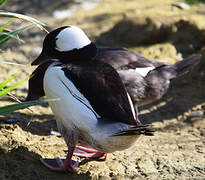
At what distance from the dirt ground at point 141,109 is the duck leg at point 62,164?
4 cm

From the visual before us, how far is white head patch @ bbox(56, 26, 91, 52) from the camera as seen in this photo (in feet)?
10.5

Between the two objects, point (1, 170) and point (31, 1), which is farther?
point (31, 1)

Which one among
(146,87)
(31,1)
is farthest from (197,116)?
(31,1)

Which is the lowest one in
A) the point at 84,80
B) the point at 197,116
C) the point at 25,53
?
the point at 197,116

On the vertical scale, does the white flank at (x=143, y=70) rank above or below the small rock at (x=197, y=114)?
above

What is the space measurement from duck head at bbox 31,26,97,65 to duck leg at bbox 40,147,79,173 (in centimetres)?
76

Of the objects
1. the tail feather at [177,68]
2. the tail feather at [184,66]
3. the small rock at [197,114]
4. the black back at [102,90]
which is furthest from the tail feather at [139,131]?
the small rock at [197,114]

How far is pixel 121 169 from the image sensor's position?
10.4 ft

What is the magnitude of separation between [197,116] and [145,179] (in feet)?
5.63

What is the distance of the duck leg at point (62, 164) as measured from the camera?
3043mm

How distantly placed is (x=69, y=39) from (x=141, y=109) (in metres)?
1.84

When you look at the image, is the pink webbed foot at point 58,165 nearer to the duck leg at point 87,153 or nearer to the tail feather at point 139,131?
the duck leg at point 87,153

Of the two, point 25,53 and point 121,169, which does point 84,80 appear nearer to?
point 121,169

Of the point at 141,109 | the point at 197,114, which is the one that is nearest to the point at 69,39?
the point at 141,109
